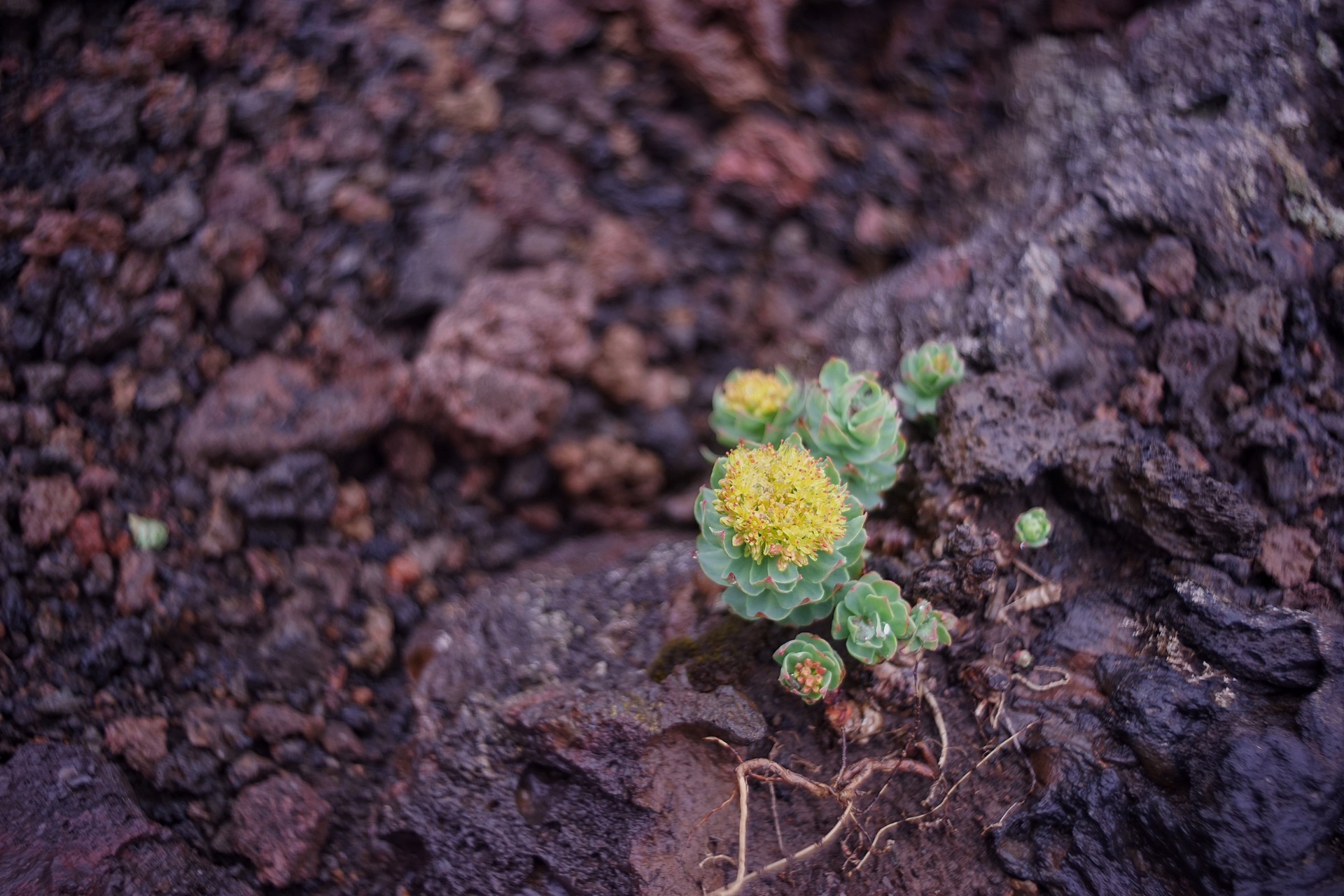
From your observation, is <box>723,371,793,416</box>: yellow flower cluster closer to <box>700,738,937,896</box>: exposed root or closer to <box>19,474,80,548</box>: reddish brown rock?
<box>700,738,937,896</box>: exposed root

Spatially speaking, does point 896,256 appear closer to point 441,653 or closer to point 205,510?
point 441,653

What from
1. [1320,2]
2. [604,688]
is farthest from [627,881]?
[1320,2]

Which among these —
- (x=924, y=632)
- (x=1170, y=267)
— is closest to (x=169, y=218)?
(x=924, y=632)

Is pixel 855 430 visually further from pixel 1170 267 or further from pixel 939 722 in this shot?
pixel 1170 267

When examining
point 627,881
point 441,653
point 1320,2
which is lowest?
point 441,653

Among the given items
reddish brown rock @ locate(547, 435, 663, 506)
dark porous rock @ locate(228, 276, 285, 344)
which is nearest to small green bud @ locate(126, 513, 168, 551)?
dark porous rock @ locate(228, 276, 285, 344)

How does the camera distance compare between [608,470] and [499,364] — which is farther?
[608,470]
